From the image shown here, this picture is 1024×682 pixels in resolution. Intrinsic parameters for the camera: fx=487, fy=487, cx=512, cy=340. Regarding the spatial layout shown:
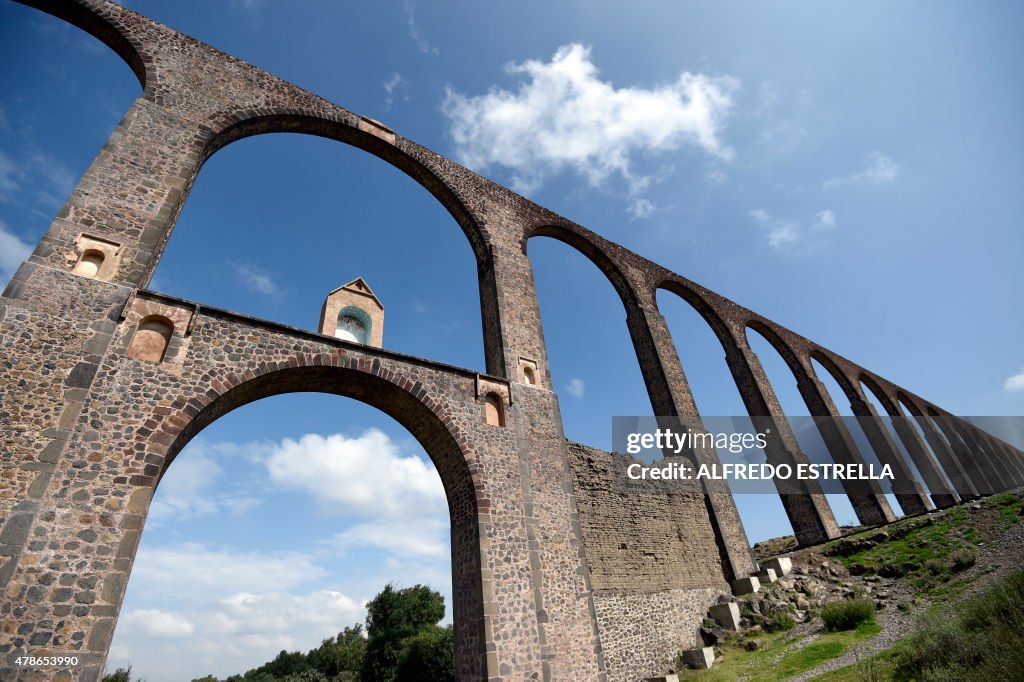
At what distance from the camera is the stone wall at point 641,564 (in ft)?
32.2

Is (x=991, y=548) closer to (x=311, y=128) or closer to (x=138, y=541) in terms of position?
(x=138, y=541)

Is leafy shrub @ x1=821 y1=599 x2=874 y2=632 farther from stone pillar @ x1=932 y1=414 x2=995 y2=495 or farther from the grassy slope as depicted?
stone pillar @ x1=932 y1=414 x2=995 y2=495

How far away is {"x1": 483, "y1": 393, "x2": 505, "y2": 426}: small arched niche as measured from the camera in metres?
9.58

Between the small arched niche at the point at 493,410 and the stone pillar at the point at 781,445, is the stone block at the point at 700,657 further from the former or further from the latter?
the stone pillar at the point at 781,445

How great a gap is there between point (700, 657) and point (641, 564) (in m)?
2.03

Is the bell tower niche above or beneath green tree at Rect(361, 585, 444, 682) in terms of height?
above

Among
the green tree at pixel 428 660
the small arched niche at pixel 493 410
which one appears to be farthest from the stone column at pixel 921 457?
the small arched niche at pixel 493 410

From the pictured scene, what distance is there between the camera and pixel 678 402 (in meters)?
15.1

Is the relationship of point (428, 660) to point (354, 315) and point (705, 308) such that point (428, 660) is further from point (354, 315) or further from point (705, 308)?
point (705, 308)

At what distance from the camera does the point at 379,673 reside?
30969 millimetres

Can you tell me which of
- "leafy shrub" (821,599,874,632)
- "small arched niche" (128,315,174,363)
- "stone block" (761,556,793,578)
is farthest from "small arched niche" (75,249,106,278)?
"stone block" (761,556,793,578)

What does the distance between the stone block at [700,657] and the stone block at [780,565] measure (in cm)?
411

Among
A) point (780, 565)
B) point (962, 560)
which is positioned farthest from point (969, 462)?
point (780, 565)

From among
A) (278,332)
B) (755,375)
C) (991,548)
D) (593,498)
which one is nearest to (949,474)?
(755,375)
